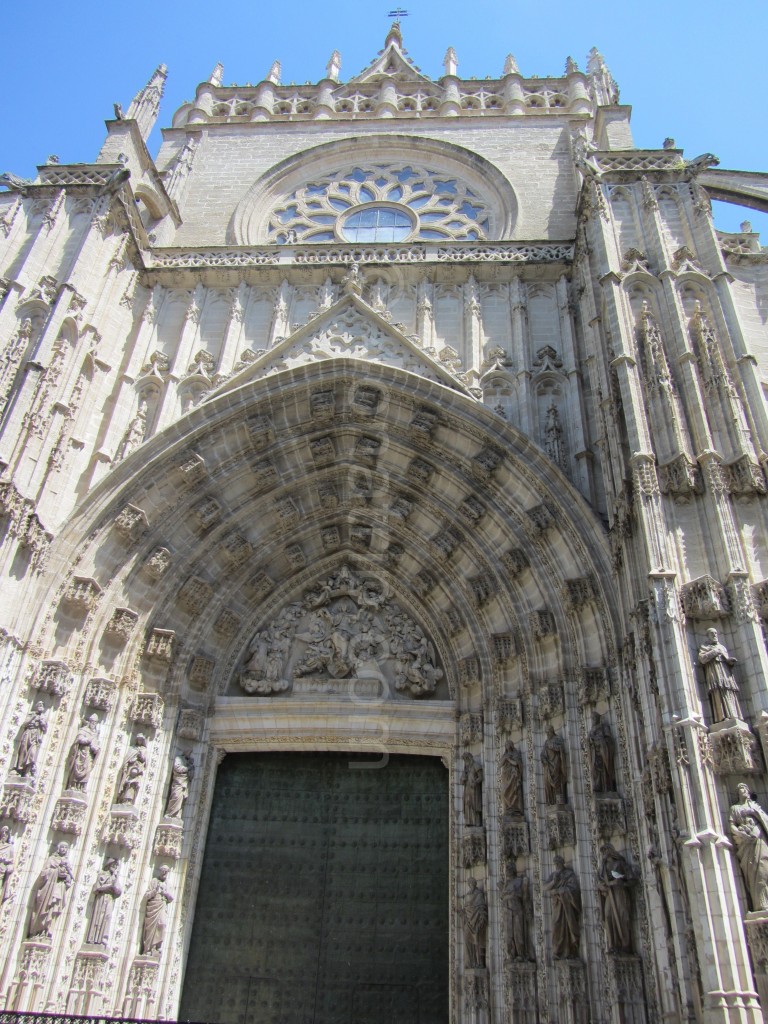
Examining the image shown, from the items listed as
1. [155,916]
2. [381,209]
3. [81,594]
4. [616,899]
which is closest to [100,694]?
[81,594]

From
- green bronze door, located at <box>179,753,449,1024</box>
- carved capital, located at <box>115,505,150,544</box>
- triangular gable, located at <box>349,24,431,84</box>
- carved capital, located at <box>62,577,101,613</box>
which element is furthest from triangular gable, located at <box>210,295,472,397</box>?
triangular gable, located at <box>349,24,431,84</box>

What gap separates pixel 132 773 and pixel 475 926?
416cm

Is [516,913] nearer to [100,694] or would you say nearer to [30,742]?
[100,694]

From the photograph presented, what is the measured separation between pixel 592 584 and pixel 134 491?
Result: 5712 mm

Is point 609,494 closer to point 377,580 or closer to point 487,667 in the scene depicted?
point 487,667

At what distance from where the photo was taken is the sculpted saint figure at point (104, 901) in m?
9.15

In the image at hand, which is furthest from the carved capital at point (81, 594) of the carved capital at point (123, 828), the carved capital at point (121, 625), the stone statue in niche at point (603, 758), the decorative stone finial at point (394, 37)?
the decorative stone finial at point (394, 37)

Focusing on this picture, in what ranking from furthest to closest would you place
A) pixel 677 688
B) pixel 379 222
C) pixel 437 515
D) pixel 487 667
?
pixel 379 222 < pixel 437 515 < pixel 487 667 < pixel 677 688

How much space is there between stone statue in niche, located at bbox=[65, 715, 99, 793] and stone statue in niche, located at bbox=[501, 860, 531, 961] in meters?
4.67

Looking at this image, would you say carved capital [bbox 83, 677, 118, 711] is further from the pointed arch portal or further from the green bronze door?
the green bronze door

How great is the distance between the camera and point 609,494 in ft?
32.6

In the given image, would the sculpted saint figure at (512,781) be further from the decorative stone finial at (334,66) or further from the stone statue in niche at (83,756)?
the decorative stone finial at (334,66)

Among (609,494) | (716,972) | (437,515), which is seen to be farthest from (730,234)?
(716,972)

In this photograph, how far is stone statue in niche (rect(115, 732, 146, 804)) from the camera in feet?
32.7
